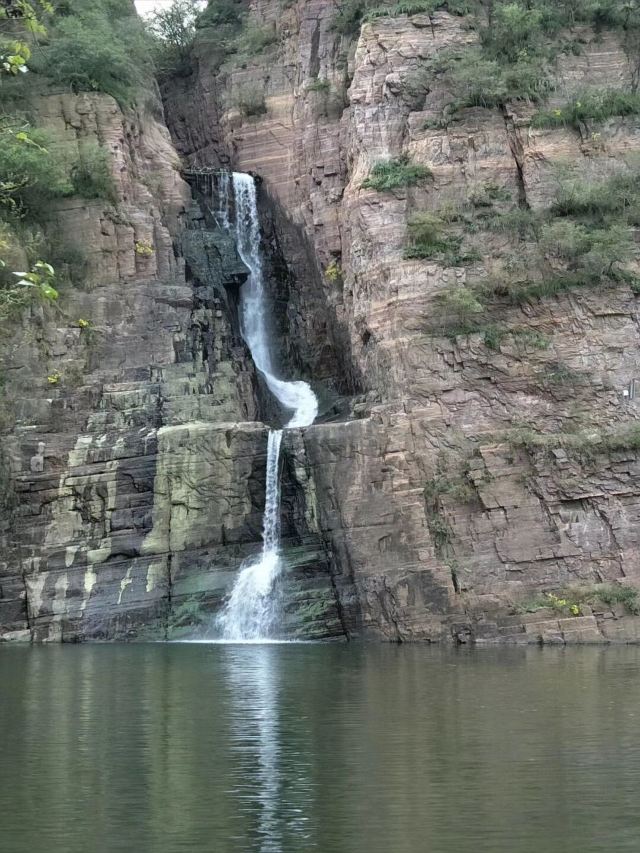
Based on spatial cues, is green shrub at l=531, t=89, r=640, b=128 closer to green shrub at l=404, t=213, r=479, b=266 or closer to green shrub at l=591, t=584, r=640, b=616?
green shrub at l=404, t=213, r=479, b=266

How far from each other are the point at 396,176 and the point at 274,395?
9791 millimetres

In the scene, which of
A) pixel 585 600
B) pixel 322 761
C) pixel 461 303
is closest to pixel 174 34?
pixel 461 303

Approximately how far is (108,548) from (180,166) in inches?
836

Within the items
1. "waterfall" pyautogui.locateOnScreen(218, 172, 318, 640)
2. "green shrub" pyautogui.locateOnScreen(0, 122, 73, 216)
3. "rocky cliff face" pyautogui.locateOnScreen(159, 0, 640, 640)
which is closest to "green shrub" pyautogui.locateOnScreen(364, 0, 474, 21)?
"rocky cliff face" pyautogui.locateOnScreen(159, 0, 640, 640)

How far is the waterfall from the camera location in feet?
134

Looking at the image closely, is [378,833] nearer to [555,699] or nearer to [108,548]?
[555,699]

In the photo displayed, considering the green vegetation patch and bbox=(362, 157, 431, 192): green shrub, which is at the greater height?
bbox=(362, 157, 431, 192): green shrub

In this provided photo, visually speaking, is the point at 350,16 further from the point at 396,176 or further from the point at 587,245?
the point at 587,245

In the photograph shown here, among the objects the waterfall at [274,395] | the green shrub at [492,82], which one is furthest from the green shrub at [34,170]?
the green shrub at [492,82]

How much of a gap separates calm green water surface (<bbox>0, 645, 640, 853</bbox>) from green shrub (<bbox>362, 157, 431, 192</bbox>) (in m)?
23.3

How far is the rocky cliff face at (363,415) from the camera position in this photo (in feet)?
131

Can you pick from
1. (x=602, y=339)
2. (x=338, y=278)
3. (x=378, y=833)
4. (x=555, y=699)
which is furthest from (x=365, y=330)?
(x=378, y=833)

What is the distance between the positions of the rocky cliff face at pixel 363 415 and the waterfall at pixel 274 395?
1.74 feet

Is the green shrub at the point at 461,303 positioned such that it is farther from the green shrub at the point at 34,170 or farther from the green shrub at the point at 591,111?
Result: the green shrub at the point at 34,170
